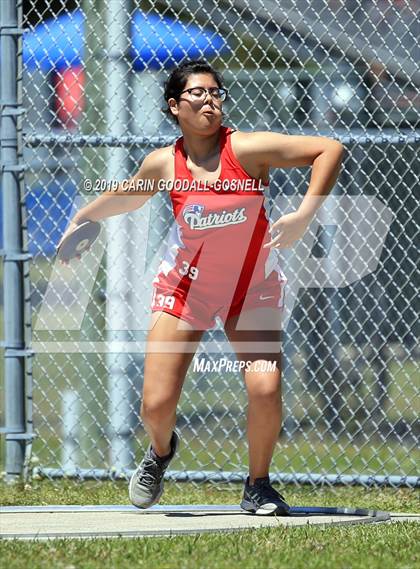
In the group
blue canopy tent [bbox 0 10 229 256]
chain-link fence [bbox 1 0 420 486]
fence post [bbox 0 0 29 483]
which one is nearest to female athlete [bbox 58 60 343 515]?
chain-link fence [bbox 1 0 420 486]

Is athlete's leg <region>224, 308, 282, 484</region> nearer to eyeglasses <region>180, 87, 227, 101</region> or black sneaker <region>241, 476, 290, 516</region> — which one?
Answer: black sneaker <region>241, 476, 290, 516</region>

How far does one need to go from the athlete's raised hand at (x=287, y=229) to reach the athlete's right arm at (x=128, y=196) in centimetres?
80

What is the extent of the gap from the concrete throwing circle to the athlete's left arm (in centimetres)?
112

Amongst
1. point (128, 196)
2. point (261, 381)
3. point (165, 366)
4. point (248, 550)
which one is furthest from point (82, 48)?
point (248, 550)

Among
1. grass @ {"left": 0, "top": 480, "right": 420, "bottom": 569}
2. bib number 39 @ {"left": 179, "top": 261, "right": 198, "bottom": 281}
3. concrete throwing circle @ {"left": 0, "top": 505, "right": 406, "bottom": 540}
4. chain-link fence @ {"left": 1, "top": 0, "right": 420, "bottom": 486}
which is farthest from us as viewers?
chain-link fence @ {"left": 1, "top": 0, "right": 420, "bottom": 486}

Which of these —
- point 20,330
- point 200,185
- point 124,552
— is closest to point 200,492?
point 20,330

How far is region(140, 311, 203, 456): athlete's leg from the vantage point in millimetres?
5141

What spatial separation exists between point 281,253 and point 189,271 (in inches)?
84.3

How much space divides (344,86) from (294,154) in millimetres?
2317

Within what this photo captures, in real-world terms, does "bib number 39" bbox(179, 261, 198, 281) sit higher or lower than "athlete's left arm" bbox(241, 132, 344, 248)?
lower

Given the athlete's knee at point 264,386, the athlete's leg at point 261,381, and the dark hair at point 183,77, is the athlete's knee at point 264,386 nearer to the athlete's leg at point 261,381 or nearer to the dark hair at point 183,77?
the athlete's leg at point 261,381

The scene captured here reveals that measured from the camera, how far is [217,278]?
5.25 metres

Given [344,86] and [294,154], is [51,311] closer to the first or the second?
[344,86]

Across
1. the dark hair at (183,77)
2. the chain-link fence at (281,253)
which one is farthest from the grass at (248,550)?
the dark hair at (183,77)
